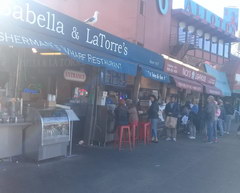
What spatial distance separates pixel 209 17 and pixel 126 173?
18.6 m

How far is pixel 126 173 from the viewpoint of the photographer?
6660 mm

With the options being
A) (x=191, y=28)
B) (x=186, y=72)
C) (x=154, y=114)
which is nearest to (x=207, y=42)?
(x=191, y=28)

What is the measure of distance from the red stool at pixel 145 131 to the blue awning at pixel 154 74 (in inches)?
66.4

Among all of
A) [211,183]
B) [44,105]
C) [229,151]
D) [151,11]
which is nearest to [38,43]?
[44,105]

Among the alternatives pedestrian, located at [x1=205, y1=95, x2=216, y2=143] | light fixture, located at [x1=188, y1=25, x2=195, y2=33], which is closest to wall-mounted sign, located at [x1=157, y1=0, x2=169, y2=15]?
light fixture, located at [x1=188, y1=25, x2=195, y2=33]

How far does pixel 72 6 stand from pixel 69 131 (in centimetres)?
1179

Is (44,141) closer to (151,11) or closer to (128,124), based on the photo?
(128,124)

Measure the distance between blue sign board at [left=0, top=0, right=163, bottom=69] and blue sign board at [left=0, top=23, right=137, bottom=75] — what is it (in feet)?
0.52

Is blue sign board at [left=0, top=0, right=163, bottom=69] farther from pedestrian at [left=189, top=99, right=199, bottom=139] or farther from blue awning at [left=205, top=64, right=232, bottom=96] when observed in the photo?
blue awning at [left=205, top=64, right=232, bottom=96]

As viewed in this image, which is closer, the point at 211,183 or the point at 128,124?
the point at 211,183

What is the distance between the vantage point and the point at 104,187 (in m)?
5.64

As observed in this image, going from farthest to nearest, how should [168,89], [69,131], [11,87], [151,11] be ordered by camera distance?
[151,11], [168,89], [11,87], [69,131]

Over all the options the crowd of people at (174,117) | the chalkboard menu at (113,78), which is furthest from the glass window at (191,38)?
the chalkboard menu at (113,78)

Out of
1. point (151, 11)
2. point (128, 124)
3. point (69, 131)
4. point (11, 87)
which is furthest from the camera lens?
point (151, 11)
